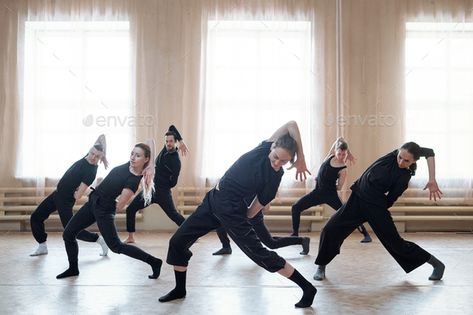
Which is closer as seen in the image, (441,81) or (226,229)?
(226,229)

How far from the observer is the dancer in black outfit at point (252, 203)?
12.0 feet

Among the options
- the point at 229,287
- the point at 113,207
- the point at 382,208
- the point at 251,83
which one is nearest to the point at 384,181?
the point at 382,208

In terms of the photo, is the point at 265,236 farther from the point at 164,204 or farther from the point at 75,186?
the point at 75,186

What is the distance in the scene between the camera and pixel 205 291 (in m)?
4.23

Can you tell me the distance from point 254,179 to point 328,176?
2.63 m

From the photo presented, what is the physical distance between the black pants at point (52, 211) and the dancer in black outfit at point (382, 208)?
2.20 metres

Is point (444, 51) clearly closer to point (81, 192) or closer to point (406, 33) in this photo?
point (406, 33)

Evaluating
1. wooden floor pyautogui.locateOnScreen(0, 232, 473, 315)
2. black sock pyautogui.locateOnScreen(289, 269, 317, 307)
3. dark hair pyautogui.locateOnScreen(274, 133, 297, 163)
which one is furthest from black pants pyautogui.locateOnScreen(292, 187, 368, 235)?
dark hair pyautogui.locateOnScreen(274, 133, 297, 163)

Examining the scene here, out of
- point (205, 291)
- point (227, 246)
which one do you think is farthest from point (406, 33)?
point (205, 291)

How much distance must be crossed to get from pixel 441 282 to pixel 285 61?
4.32 metres

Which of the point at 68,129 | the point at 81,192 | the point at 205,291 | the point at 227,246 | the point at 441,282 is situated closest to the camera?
the point at 205,291

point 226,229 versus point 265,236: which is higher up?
point 226,229

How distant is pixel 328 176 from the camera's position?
20.3ft

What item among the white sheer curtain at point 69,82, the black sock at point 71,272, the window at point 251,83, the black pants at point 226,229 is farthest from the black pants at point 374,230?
the white sheer curtain at point 69,82
